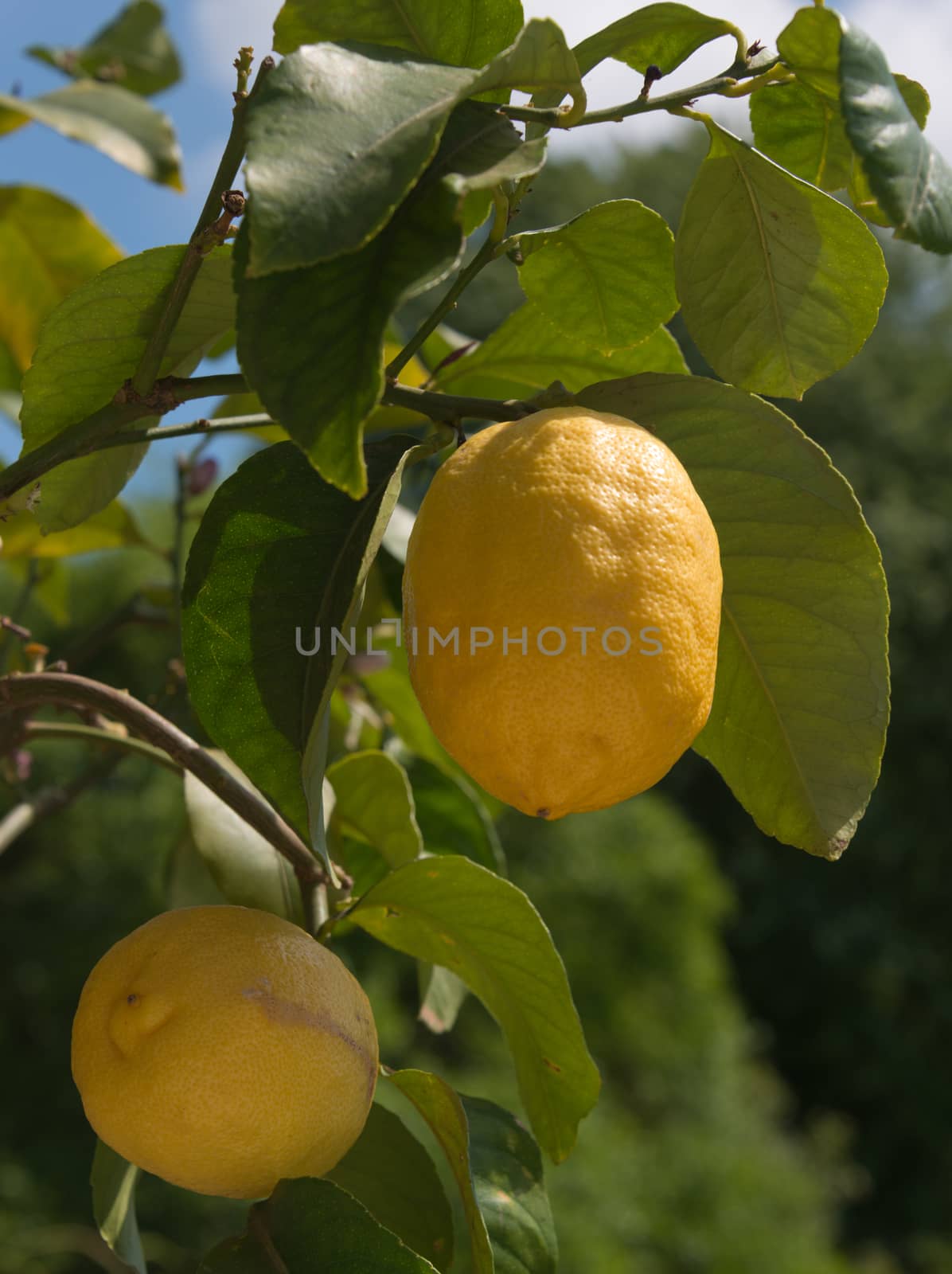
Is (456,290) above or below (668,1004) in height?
above

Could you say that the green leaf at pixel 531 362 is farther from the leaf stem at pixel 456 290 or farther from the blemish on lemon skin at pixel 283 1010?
the blemish on lemon skin at pixel 283 1010

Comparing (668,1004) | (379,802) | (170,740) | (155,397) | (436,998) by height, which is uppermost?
(155,397)

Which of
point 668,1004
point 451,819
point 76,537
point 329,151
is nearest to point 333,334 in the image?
point 329,151

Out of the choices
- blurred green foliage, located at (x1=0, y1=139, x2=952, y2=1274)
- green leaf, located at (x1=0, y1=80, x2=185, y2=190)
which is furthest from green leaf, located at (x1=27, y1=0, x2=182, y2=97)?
blurred green foliage, located at (x1=0, y1=139, x2=952, y2=1274)

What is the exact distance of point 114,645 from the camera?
4434 millimetres

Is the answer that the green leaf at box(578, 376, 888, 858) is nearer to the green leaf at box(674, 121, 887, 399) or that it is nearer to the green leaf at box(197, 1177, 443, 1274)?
the green leaf at box(674, 121, 887, 399)

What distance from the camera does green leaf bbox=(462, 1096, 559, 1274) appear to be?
0.42 metres

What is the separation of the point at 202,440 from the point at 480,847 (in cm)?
37

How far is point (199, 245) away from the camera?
347 mm

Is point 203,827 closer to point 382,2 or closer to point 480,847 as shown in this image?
point 480,847

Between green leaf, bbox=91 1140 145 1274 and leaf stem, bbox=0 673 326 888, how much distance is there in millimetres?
131

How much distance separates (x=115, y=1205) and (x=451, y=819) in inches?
9.5

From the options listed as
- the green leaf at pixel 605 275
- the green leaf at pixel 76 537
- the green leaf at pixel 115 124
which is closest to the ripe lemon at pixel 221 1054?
the green leaf at pixel 605 275

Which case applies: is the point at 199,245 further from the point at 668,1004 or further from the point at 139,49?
the point at 668,1004
